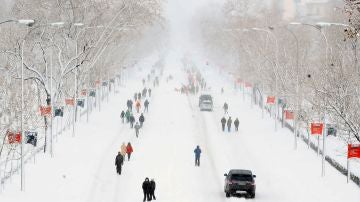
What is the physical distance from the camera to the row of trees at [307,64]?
32.3 meters

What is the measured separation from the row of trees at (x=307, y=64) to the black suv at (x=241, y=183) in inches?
187

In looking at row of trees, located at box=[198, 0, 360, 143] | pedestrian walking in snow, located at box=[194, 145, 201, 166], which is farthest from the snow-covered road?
row of trees, located at box=[198, 0, 360, 143]

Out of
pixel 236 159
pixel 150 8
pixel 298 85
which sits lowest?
pixel 236 159

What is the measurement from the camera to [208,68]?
159 m

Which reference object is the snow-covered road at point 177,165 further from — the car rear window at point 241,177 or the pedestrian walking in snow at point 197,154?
the car rear window at point 241,177

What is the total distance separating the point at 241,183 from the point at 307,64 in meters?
28.4

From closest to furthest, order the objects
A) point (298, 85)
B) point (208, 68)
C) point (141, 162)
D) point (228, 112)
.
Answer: point (141, 162) → point (298, 85) → point (228, 112) → point (208, 68)

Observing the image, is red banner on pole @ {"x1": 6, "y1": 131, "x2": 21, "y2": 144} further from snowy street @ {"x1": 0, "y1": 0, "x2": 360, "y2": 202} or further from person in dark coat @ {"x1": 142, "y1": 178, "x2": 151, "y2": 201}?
person in dark coat @ {"x1": 142, "y1": 178, "x2": 151, "y2": 201}

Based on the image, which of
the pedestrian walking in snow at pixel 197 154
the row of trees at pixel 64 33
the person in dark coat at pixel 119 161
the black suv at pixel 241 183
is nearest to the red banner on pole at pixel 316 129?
the pedestrian walking in snow at pixel 197 154

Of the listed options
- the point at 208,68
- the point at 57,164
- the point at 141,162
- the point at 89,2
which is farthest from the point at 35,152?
the point at 208,68

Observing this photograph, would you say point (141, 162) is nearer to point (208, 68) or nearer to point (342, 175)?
point (342, 175)

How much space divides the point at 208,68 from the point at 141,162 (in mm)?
118893

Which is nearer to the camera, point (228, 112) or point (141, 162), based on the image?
point (141, 162)

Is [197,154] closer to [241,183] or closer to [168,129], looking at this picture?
[241,183]
